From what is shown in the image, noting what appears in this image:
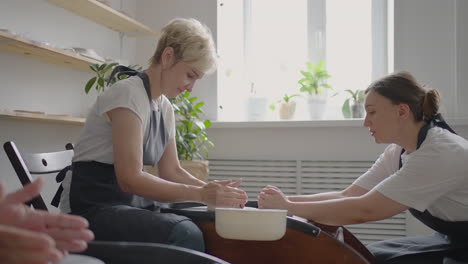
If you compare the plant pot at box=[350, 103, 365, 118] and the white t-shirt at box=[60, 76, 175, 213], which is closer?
the white t-shirt at box=[60, 76, 175, 213]

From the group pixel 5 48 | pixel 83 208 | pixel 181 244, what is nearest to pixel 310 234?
pixel 181 244

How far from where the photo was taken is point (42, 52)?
2.54 m

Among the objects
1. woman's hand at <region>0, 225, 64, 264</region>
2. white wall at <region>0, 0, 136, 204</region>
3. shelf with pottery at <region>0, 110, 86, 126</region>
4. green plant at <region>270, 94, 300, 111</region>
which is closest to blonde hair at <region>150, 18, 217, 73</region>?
shelf with pottery at <region>0, 110, 86, 126</region>

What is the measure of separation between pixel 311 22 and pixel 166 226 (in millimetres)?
2762

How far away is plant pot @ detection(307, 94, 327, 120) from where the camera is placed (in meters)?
3.51

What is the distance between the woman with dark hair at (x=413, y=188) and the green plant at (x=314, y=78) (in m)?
1.77

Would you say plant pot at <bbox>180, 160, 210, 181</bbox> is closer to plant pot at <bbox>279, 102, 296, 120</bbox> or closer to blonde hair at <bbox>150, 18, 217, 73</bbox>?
plant pot at <bbox>279, 102, 296, 120</bbox>

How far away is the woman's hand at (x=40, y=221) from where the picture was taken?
60 centimetres

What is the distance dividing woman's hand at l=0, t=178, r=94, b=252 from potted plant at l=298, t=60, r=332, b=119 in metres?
2.96

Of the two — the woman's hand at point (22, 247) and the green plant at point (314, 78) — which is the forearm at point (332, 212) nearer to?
the woman's hand at point (22, 247)

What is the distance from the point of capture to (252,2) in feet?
12.6

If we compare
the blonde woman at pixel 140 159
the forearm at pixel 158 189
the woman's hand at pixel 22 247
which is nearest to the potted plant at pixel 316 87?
the blonde woman at pixel 140 159

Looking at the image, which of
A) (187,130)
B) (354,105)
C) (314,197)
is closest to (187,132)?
(187,130)

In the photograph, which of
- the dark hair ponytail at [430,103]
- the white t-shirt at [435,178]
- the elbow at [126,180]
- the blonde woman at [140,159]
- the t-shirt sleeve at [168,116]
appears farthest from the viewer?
the t-shirt sleeve at [168,116]
